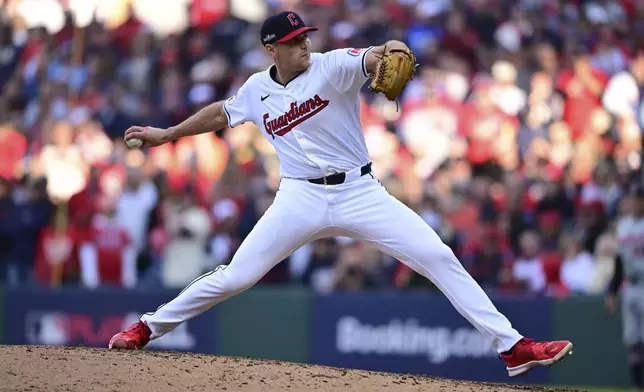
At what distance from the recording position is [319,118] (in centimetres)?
698

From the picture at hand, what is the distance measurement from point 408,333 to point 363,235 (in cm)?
599

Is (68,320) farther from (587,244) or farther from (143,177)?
(587,244)

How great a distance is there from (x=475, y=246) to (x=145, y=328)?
625 cm

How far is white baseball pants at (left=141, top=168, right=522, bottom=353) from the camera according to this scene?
693 cm

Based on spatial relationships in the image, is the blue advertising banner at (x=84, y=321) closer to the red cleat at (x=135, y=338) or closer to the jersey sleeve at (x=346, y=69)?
the red cleat at (x=135, y=338)

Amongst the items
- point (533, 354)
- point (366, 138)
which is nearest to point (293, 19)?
point (533, 354)

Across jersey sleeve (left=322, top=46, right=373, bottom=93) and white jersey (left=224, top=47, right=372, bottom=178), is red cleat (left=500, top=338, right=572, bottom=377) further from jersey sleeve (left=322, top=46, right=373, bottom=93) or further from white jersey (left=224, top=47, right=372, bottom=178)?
jersey sleeve (left=322, top=46, right=373, bottom=93)

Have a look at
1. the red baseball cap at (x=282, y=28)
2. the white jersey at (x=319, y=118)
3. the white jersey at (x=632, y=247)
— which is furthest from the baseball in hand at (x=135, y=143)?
the white jersey at (x=632, y=247)

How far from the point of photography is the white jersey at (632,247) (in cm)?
1208

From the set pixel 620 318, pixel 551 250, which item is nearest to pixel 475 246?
pixel 551 250

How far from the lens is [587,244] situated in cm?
1327

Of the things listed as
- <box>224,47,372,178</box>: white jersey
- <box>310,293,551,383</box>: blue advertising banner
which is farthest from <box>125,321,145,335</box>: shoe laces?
<box>310,293,551,383</box>: blue advertising banner

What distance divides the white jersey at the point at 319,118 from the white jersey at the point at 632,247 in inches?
229

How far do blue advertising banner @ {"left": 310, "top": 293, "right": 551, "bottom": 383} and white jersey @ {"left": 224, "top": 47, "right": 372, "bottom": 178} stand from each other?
229 inches
